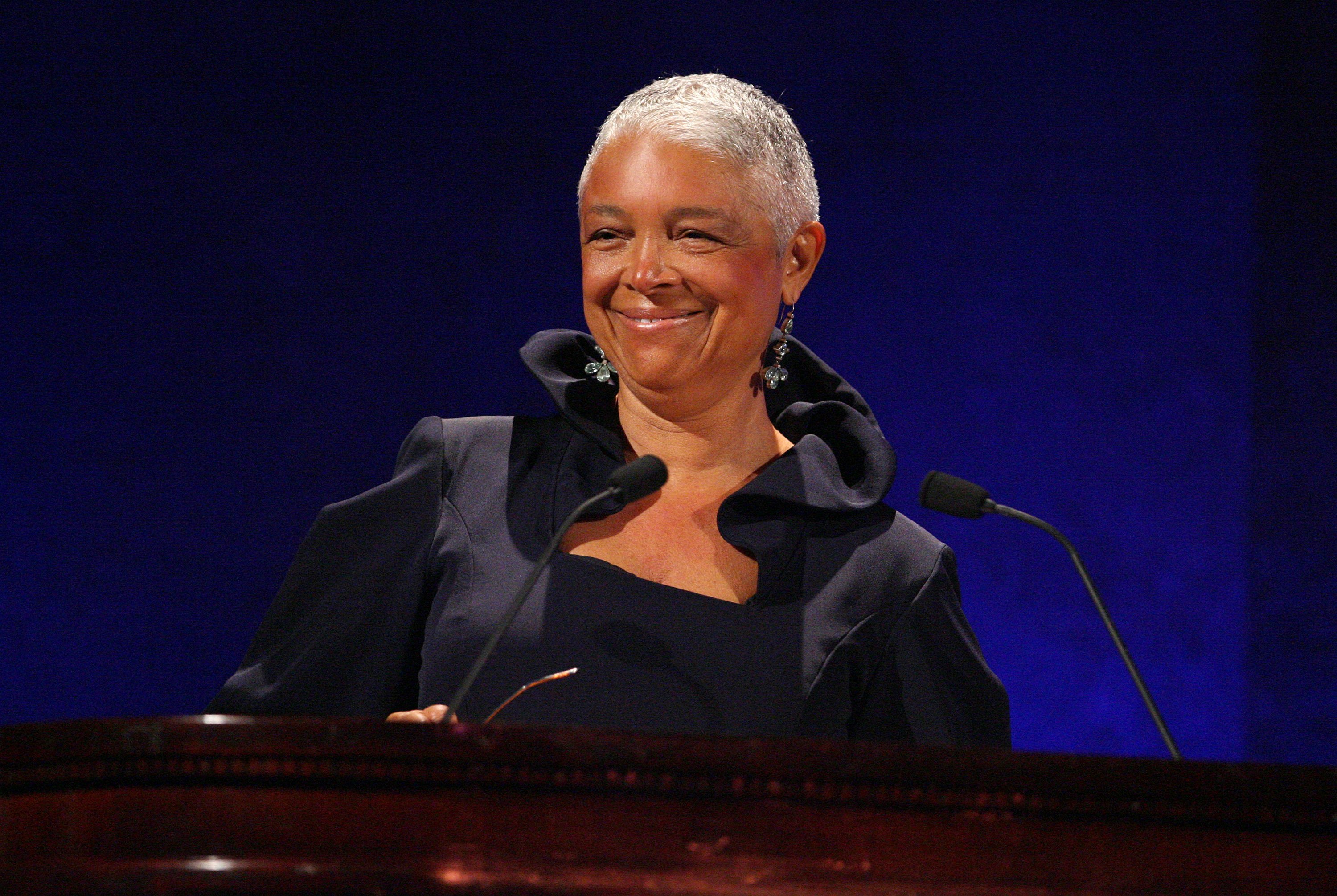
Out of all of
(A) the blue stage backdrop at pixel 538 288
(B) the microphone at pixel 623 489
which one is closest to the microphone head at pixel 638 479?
(B) the microphone at pixel 623 489

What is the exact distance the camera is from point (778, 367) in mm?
1790

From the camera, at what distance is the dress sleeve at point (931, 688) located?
161 cm

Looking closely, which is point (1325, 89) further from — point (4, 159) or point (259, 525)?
point (4, 159)

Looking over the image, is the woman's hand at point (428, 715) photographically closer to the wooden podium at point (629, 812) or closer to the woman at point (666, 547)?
the woman at point (666, 547)

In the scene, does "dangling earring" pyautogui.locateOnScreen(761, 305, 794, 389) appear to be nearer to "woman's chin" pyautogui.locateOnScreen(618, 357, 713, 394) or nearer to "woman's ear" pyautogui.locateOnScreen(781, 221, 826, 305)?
"woman's ear" pyautogui.locateOnScreen(781, 221, 826, 305)

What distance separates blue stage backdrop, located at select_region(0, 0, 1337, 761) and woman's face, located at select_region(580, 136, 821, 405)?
884 millimetres

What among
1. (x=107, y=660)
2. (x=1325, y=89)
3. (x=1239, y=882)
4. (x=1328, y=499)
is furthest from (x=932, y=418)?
(x=1239, y=882)

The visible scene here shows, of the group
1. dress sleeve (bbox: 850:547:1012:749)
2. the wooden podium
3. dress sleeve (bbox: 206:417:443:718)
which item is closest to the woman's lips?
dress sleeve (bbox: 206:417:443:718)

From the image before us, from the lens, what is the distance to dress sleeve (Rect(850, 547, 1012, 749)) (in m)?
1.61

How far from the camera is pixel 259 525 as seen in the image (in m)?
2.40

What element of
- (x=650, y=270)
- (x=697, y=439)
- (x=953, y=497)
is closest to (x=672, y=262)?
(x=650, y=270)

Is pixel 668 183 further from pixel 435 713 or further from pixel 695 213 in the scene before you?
pixel 435 713

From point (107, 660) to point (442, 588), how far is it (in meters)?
1.08

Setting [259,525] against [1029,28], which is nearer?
[259,525]
